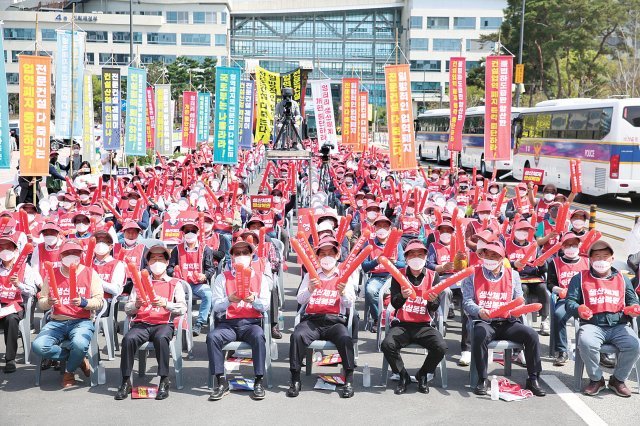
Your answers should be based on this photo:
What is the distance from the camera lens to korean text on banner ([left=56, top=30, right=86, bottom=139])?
56.4 ft

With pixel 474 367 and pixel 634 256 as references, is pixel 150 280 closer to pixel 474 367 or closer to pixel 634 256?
pixel 474 367

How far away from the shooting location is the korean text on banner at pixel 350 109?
24.8 metres

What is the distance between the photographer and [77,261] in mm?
7617

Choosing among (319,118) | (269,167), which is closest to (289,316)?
(269,167)

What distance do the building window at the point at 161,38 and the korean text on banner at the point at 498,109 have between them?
7534cm

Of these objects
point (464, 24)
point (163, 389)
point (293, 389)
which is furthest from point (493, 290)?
point (464, 24)

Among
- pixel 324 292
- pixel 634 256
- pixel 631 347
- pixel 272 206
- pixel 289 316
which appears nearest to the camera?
pixel 631 347

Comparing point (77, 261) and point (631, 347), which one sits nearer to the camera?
point (631, 347)

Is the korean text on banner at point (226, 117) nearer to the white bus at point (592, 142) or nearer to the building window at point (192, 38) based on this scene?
the white bus at point (592, 142)

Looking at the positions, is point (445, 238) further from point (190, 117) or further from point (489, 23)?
point (489, 23)

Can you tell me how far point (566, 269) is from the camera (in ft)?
27.7

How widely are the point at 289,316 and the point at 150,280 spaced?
10.4 ft

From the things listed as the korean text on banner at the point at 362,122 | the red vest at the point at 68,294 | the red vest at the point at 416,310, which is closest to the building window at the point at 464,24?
the korean text on banner at the point at 362,122

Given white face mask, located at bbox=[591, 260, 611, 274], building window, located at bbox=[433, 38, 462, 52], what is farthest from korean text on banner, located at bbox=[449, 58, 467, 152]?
building window, located at bbox=[433, 38, 462, 52]
